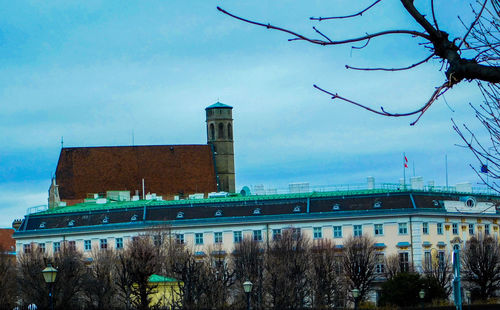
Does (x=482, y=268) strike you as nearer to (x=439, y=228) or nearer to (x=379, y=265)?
(x=379, y=265)

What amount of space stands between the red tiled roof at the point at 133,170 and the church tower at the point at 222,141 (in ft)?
20.3

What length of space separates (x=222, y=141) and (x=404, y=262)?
5635 cm

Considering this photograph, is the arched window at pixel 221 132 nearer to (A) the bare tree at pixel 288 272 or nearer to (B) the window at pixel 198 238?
(B) the window at pixel 198 238

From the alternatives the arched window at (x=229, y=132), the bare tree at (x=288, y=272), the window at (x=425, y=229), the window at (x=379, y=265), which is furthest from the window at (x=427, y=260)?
the arched window at (x=229, y=132)

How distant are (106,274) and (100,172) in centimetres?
5399

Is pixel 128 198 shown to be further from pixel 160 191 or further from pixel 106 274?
pixel 106 274

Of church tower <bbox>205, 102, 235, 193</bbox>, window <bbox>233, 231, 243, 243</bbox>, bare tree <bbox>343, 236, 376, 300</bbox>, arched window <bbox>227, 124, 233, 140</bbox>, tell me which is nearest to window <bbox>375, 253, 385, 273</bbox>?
bare tree <bbox>343, 236, 376, 300</bbox>

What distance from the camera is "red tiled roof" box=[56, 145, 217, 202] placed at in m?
139

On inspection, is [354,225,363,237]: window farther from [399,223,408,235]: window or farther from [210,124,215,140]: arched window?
[210,124,215,140]: arched window

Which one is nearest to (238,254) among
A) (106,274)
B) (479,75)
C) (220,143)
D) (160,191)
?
(106,274)

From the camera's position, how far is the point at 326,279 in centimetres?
8744

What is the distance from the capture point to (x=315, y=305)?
83.9 meters

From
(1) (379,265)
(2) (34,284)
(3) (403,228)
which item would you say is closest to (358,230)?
(3) (403,228)

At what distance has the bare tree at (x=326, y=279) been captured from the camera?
8506 centimetres
